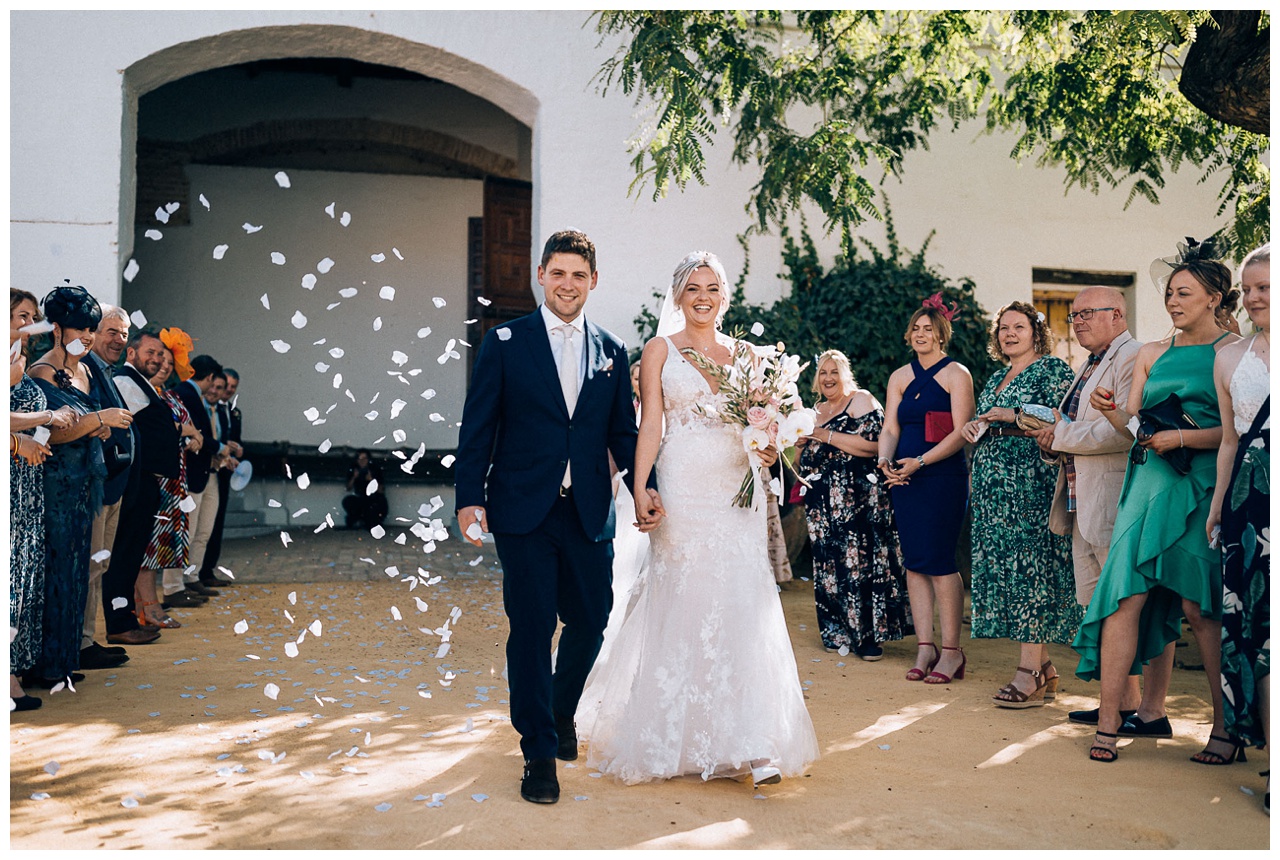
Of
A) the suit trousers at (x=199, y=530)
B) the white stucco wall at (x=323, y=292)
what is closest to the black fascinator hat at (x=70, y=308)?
the suit trousers at (x=199, y=530)

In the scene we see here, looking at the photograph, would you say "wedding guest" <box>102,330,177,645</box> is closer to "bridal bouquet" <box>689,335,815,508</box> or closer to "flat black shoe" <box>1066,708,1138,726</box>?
"bridal bouquet" <box>689,335,815,508</box>

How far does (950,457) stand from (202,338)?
11.1m

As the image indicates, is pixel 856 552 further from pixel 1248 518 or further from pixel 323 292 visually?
pixel 323 292

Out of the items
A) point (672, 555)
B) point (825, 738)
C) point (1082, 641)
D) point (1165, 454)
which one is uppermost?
point (1165, 454)

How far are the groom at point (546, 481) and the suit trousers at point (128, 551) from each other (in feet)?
11.5

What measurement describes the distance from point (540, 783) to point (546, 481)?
1.03 m

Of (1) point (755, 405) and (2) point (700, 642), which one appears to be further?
(1) point (755, 405)

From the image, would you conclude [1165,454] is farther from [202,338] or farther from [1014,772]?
[202,338]

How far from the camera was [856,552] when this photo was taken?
6738mm

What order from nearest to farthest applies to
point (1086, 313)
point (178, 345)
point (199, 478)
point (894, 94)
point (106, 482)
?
point (1086, 313) → point (106, 482) → point (178, 345) → point (199, 478) → point (894, 94)

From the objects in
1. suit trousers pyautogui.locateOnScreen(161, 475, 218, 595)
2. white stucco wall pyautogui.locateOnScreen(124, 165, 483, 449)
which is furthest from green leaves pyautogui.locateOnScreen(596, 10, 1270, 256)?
white stucco wall pyautogui.locateOnScreen(124, 165, 483, 449)

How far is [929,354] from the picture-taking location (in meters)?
6.12

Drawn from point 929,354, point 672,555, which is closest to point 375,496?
point 929,354

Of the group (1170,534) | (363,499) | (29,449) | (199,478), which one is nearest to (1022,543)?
(1170,534)
